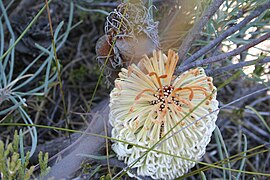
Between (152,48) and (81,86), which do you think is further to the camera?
(81,86)

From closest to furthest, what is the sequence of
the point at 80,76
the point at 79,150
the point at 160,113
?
the point at 160,113
the point at 79,150
the point at 80,76

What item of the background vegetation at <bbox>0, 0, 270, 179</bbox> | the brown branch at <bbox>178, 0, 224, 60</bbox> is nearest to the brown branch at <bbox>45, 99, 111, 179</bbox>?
the background vegetation at <bbox>0, 0, 270, 179</bbox>

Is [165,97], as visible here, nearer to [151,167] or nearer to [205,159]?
[151,167]

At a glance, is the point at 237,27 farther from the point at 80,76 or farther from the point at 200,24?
the point at 80,76

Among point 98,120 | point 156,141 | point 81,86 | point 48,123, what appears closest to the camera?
point 156,141

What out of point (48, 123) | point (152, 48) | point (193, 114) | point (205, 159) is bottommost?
point (205, 159)

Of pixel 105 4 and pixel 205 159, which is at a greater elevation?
pixel 105 4

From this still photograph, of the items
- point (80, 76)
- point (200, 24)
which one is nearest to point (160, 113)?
point (200, 24)

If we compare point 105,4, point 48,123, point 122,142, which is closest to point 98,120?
point 122,142
